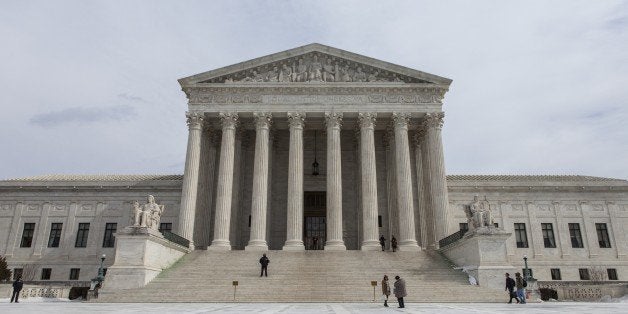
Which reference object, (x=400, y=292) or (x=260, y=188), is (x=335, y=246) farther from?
(x=400, y=292)

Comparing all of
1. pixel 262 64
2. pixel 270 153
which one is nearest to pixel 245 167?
pixel 270 153

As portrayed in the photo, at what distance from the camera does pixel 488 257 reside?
25031mm

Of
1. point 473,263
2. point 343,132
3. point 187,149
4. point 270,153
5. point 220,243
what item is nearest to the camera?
point 473,263

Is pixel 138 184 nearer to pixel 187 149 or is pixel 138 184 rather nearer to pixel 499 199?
pixel 187 149

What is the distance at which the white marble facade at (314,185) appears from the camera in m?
34.6

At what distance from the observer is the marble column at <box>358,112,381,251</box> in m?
33.2

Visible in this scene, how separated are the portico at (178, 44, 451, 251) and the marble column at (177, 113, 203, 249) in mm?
77

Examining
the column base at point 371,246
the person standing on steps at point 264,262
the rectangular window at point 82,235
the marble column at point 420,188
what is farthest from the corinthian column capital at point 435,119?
the rectangular window at point 82,235

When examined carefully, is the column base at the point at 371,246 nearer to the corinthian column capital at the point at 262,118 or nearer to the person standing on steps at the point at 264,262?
the person standing on steps at the point at 264,262

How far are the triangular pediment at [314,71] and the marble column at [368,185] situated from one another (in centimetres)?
359

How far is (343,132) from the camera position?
42688 mm

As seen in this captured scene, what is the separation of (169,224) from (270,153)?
10.8 meters

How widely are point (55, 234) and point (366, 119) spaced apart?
93.6 ft

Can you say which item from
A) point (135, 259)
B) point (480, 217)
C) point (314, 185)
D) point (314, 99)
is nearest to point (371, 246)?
point (480, 217)
